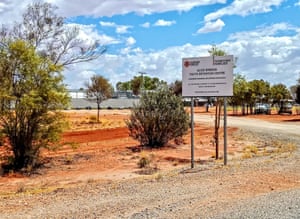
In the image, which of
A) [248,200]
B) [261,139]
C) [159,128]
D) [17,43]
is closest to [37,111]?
[17,43]

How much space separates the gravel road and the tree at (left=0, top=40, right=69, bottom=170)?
6.26 meters

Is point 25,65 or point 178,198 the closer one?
point 178,198

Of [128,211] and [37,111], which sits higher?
[37,111]

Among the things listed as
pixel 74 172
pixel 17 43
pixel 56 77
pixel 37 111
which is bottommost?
pixel 74 172

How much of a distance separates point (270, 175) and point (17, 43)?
964 cm

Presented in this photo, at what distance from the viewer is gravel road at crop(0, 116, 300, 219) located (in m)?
7.54

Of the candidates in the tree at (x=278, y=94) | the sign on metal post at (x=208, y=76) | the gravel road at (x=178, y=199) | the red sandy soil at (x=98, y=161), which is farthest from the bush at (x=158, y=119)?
the tree at (x=278, y=94)

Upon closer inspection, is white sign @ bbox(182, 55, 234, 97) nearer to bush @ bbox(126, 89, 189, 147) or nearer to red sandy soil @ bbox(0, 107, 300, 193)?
red sandy soil @ bbox(0, 107, 300, 193)

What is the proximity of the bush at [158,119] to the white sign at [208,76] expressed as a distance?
24.2ft

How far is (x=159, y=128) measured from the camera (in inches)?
865

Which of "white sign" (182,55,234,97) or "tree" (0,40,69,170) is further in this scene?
"tree" (0,40,69,170)

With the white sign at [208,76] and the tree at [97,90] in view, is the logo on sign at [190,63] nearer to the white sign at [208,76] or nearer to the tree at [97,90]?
the white sign at [208,76]

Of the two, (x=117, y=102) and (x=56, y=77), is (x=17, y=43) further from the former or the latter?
(x=117, y=102)

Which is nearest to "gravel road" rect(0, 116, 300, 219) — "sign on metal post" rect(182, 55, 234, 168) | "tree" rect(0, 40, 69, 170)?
"sign on metal post" rect(182, 55, 234, 168)
